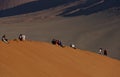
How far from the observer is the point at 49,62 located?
1878 centimetres

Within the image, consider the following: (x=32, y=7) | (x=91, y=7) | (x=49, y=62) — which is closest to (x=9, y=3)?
(x=32, y=7)

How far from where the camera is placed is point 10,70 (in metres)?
15.0

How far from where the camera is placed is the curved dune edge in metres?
15.9

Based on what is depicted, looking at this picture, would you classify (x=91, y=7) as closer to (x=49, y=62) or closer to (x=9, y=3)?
(x=9, y=3)

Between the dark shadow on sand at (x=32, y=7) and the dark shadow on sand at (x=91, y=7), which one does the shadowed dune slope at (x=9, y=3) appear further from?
the dark shadow on sand at (x=91, y=7)

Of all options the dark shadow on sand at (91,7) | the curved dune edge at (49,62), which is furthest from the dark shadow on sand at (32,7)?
the curved dune edge at (49,62)

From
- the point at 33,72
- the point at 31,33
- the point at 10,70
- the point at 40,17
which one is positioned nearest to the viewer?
the point at 10,70

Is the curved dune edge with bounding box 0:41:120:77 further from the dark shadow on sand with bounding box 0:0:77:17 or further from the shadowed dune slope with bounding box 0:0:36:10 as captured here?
the shadowed dune slope with bounding box 0:0:36:10

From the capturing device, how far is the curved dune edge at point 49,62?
15.9 meters

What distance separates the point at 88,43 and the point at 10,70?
60.9 metres

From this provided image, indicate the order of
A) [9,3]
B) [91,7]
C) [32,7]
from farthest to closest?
[9,3] < [32,7] < [91,7]

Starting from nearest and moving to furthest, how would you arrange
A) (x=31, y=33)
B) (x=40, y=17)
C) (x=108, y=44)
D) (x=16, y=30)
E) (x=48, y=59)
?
(x=48, y=59) → (x=108, y=44) → (x=31, y=33) → (x=16, y=30) → (x=40, y=17)

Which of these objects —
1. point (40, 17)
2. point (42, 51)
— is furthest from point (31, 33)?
point (42, 51)

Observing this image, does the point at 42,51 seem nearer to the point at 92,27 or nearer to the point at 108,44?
the point at 108,44
